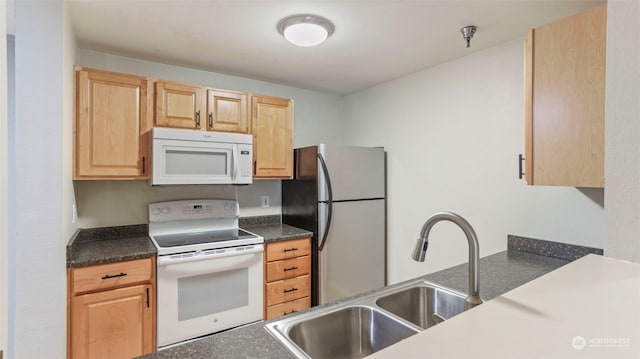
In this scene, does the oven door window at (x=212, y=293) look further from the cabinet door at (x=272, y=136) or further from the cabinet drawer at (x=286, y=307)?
the cabinet door at (x=272, y=136)

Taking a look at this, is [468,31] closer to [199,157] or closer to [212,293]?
[199,157]

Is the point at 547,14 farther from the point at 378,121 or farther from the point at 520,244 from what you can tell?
the point at 378,121

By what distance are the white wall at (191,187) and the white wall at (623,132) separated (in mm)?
2687

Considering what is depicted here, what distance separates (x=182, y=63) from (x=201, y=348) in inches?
96.8

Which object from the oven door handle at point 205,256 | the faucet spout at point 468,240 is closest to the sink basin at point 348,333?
the faucet spout at point 468,240

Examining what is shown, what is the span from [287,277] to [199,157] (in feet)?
4.01

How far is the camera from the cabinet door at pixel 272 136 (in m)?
2.80

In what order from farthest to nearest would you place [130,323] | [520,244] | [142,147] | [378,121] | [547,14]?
[378,121], [142,147], [520,244], [130,323], [547,14]

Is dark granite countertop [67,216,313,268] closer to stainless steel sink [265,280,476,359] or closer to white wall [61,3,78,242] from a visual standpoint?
white wall [61,3,78,242]

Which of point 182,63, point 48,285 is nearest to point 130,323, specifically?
point 48,285

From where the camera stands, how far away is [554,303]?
2.25 feet

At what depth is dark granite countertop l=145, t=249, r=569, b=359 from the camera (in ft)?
3.04

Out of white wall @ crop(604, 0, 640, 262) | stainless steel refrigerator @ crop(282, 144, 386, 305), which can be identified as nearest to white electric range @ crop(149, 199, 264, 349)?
stainless steel refrigerator @ crop(282, 144, 386, 305)

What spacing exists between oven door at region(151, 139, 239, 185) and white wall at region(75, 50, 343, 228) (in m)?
0.43
